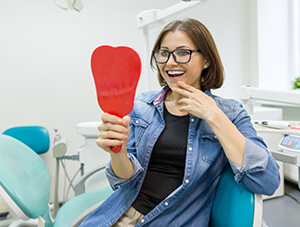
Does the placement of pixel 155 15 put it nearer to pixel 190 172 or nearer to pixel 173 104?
pixel 173 104

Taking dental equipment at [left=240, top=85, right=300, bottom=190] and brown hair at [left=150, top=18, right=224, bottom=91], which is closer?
brown hair at [left=150, top=18, right=224, bottom=91]

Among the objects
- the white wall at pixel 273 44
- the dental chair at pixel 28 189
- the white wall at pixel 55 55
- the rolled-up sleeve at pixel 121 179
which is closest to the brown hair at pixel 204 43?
the rolled-up sleeve at pixel 121 179

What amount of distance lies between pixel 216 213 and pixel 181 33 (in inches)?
27.0

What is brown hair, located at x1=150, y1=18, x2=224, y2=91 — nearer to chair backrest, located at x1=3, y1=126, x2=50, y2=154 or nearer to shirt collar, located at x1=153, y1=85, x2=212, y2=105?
shirt collar, located at x1=153, y1=85, x2=212, y2=105

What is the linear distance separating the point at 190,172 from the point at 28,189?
28.3 inches

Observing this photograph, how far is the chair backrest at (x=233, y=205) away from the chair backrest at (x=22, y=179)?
75 cm

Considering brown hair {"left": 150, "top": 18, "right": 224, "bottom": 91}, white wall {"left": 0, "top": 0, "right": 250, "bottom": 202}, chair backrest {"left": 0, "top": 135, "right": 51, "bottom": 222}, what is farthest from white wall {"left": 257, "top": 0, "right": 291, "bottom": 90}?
chair backrest {"left": 0, "top": 135, "right": 51, "bottom": 222}

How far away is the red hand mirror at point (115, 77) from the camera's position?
26.4 inches

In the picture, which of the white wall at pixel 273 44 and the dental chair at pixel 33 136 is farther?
the white wall at pixel 273 44

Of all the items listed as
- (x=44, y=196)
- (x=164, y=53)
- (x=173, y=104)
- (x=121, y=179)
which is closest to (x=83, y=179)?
(x=44, y=196)

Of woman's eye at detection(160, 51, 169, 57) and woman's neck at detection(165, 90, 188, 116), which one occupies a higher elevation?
woman's eye at detection(160, 51, 169, 57)

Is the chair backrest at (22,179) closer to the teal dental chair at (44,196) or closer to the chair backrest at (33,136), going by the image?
the teal dental chair at (44,196)

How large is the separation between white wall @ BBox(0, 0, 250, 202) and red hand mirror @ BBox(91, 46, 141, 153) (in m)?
1.93

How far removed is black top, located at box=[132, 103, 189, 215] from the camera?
94cm
